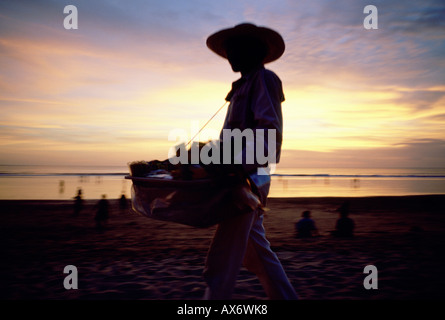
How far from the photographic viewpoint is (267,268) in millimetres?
2121

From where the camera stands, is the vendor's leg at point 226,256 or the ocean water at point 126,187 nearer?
the vendor's leg at point 226,256

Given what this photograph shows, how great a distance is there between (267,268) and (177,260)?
9.56 feet

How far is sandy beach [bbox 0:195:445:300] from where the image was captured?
335cm

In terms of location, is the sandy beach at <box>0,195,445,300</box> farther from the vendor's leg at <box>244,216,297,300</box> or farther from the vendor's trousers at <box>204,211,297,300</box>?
the vendor's trousers at <box>204,211,297,300</box>

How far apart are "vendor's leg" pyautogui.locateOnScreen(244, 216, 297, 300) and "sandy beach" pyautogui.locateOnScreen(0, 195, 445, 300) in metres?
1.14

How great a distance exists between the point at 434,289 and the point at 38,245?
6.46 meters

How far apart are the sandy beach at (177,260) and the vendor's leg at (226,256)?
55.5 inches

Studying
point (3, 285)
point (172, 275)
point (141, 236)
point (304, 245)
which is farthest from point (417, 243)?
point (3, 285)

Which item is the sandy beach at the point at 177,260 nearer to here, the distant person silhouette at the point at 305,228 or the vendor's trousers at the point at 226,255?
the distant person silhouette at the point at 305,228

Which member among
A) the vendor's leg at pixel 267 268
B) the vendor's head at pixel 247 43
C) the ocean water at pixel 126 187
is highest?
the vendor's head at pixel 247 43

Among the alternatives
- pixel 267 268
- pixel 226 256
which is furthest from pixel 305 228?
pixel 226 256

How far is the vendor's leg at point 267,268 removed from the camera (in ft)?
6.89

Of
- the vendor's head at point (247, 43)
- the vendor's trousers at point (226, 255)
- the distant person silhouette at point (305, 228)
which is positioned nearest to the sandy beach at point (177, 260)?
the distant person silhouette at point (305, 228)

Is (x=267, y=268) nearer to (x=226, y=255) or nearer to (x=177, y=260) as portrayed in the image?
(x=226, y=255)
